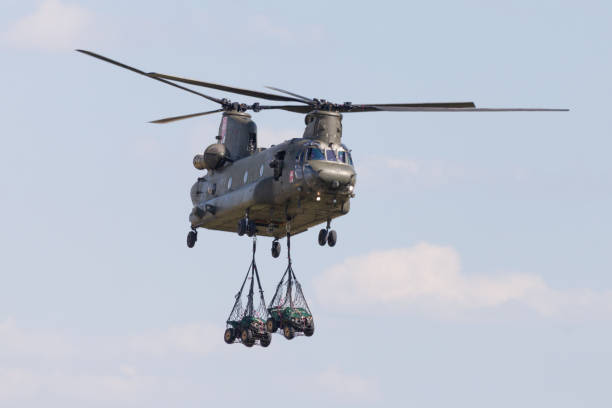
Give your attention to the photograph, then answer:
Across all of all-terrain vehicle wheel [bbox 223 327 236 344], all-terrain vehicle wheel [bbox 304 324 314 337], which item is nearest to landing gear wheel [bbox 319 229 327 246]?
all-terrain vehicle wheel [bbox 304 324 314 337]

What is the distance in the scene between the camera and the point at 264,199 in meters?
76.9

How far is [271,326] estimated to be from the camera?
80.2 m

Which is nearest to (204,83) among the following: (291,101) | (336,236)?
(291,101)

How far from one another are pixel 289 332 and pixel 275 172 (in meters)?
9.33

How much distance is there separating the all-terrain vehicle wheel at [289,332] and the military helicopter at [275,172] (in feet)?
14.1

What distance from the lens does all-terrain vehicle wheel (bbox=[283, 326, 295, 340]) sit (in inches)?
3132

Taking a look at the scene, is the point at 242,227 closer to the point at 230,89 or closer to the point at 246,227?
the point at 246,227

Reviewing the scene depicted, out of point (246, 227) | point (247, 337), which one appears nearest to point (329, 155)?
point (246, 227)

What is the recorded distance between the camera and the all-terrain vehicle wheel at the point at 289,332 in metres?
79.6

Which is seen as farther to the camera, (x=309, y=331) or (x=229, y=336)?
(x=229, y=336)

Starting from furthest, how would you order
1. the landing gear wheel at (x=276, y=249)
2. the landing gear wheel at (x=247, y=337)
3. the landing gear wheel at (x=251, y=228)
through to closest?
the landing gear wheel at (x=276, y=249), the landing gear wheel at (x=247, y=337), the landing gear wheel at (x=251, y=228)

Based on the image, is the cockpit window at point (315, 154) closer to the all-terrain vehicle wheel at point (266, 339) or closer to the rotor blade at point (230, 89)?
the rotor blade at point (230, 89)

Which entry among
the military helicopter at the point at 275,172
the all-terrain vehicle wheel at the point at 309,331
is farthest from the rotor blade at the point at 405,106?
the all-terrain vehicle wheel at the point at 309,331

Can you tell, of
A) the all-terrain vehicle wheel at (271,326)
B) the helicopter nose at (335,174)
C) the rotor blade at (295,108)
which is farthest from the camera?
the rotor blade at (295,108)
